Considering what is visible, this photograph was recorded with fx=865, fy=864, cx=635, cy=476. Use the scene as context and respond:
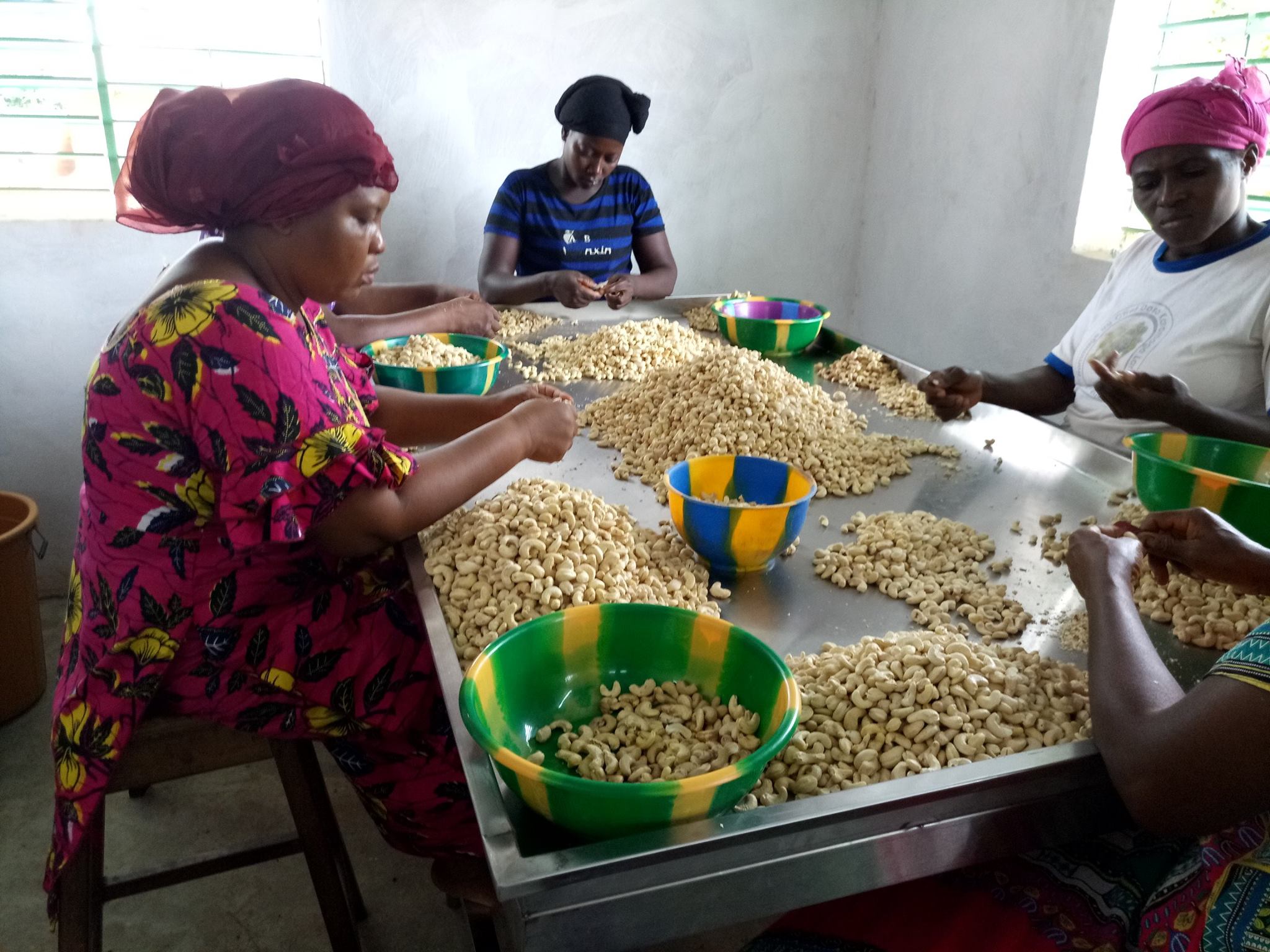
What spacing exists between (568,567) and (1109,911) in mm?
787

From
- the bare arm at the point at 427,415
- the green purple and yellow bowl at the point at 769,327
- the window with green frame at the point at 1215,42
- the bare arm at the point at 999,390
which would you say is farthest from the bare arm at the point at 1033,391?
the bare arm at the point at 427,415

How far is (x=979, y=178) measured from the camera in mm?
3777

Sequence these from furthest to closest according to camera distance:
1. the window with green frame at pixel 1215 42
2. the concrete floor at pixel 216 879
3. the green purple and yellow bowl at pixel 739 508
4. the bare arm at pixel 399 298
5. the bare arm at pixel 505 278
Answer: the bare arm at pixel 505 278
the bare arm at pixel 399 298
the window with green frame at pixel 1215 42
the concrete floor at pixel 216 879
the green purple and yellow bowl at pixel 739 508

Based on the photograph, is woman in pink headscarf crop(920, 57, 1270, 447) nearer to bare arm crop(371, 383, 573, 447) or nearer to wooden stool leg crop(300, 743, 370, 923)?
bare arm crop(371, 383, 573, 447)

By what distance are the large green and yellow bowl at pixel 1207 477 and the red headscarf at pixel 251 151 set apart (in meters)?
1.30

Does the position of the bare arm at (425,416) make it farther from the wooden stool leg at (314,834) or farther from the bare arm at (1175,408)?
the bare arm at (1175,408)

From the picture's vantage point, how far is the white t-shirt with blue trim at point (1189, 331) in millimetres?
1922

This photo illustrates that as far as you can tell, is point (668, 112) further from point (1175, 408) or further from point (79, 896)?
point (79, 896)

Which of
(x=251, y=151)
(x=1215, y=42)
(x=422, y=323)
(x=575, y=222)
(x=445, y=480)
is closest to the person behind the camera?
(x=251, y=151)

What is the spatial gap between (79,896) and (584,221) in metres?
2.80

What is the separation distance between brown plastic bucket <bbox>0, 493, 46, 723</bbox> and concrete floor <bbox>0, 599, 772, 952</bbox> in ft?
0.46

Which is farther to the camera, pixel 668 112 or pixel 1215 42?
pixel 668 112

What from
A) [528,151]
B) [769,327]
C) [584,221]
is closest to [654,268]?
[584,221]

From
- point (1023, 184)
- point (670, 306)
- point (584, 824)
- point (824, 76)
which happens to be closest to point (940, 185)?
point (1023, 184)
